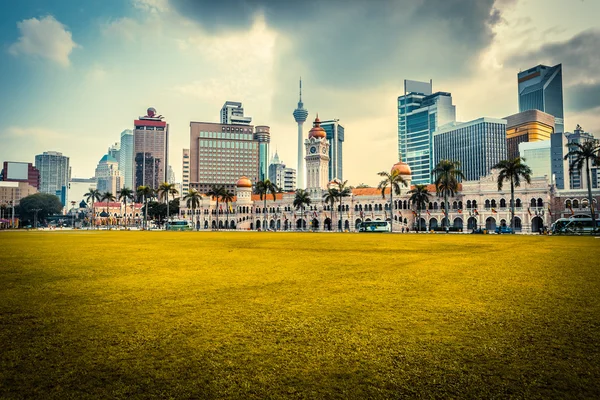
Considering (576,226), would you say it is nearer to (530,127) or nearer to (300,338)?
(300,338)

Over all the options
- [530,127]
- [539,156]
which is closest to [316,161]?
[539,156]

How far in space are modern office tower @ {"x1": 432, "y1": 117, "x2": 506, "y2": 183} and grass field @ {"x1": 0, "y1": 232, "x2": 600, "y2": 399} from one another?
174541 millimetres

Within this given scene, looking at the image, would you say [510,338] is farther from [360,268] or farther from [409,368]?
[360,268]

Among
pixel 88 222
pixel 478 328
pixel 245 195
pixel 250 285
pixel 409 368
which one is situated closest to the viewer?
pixel 409 368

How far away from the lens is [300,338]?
→ 674 centimetres

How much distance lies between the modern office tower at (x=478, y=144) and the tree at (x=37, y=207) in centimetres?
16505

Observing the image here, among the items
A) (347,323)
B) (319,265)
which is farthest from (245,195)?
(347,323)

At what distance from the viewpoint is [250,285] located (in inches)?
472

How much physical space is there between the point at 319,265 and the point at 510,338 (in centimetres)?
1072

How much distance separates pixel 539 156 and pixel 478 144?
79.8 ft

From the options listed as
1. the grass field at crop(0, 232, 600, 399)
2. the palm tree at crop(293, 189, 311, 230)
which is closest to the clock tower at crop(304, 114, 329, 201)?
the palm tree at crop(293, 189, 311, 230)

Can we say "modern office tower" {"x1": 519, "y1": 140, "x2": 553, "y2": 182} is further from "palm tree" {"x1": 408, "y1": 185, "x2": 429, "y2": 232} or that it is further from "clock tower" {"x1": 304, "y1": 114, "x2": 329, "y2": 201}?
"palm tree" {"x1": 408, "y1": 185, "x2": 429, "y2": 232}

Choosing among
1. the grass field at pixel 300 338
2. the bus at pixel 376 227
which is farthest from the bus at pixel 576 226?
the grass field at pixel 300 338

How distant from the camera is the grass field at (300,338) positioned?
5012mm
